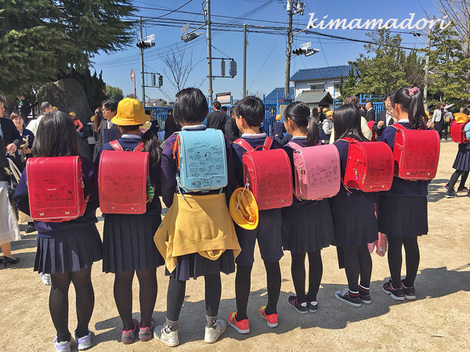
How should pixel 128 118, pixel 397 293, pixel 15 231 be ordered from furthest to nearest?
pixel 15 231
pixel 397 293
pixel 128 118

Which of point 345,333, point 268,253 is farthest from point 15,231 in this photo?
point 345,333

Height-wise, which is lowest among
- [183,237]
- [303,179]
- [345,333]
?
[345,333]

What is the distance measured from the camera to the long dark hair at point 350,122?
264 cm

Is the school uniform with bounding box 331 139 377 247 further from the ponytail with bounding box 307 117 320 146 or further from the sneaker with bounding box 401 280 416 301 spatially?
the sneaker with bounding box 401 280 416 301

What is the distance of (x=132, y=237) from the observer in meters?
2.24

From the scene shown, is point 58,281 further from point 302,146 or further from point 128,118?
point 302,146

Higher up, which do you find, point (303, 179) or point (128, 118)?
point (128, 118)

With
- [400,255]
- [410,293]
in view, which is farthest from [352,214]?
[410,293]

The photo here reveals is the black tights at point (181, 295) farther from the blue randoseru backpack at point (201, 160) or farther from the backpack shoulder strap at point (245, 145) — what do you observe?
the backpack shoulder strap at point (245, 145)

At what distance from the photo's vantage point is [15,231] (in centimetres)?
367

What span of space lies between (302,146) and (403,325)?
1623mm

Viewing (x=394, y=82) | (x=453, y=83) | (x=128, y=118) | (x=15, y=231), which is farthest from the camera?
(x=394, y=82)

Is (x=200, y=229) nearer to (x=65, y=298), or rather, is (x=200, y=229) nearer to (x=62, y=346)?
(x=65, y=298)

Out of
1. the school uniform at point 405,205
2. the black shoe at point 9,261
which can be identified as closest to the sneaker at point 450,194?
the school uniform at point 405,205
